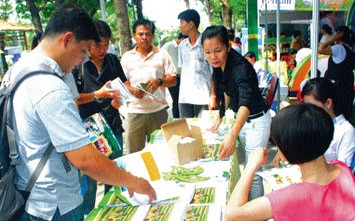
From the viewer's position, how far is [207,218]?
1.41 metres

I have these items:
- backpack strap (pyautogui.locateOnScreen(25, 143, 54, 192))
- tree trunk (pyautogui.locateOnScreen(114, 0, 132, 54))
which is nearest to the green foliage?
tree trunk (pyautogui.locateOnScreen(114, 0, 132, 54))

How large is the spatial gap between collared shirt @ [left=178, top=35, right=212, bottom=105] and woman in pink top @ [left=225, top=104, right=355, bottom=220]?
2.25 meters

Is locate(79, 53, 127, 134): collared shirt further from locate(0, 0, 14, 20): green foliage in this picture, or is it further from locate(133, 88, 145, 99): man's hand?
locate(0, 0, 14, 20): green foliage

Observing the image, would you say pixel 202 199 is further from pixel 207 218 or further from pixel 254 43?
pixel 254 43

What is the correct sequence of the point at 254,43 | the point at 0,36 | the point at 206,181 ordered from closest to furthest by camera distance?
the point at 206,181 < the point at 254,43 < the point at 0,36

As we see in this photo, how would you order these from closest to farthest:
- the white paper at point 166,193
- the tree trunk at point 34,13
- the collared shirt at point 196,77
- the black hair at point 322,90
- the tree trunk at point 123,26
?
the white paper at point 166,193 < the black hair at point 322,90 < the collared shirt at point 196,77 < the tree trunk at point 123,26 < the tree trunk at point 34,13

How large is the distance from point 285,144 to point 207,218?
1.52 feet

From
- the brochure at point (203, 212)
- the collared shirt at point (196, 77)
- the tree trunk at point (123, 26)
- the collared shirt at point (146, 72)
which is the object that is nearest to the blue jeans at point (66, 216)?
the brochure at point (203, 212)

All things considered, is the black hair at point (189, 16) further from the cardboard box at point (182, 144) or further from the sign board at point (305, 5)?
the sign board at point (305, 5)

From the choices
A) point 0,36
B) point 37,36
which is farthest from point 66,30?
point 0,36

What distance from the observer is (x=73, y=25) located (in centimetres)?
133

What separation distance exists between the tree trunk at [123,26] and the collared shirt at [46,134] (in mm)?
4230

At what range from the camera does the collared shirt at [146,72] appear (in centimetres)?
305

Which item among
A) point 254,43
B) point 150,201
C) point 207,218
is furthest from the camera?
point 254,43
